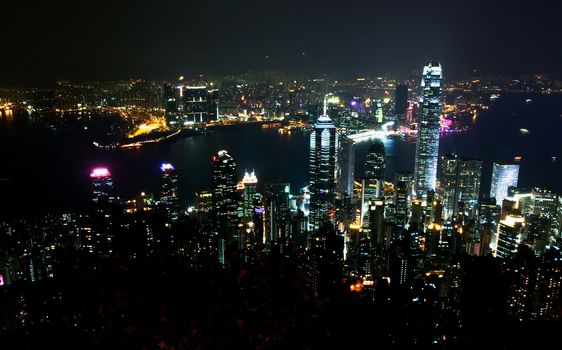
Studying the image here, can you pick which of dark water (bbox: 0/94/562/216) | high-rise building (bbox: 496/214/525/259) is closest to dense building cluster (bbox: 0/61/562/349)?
high-rise building (bbox: 496/214/525/259)

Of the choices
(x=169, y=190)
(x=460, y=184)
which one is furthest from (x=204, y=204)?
(x=460, y=184)

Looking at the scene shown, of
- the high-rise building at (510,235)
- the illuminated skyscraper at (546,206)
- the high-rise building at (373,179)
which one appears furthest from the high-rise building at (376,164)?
the illuminated skyscraper at (546,206)

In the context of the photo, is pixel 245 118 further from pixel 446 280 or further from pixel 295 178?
pixel 446 280

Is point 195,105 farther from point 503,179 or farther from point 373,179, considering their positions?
point 503,179

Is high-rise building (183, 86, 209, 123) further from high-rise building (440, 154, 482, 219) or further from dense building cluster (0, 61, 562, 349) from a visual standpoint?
high-rise building (440, 154, 482, 219)

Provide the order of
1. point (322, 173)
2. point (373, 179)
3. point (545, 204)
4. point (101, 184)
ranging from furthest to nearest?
point (322, 173) → point (373, 179) → point (101, 184) → point (545, 204)
